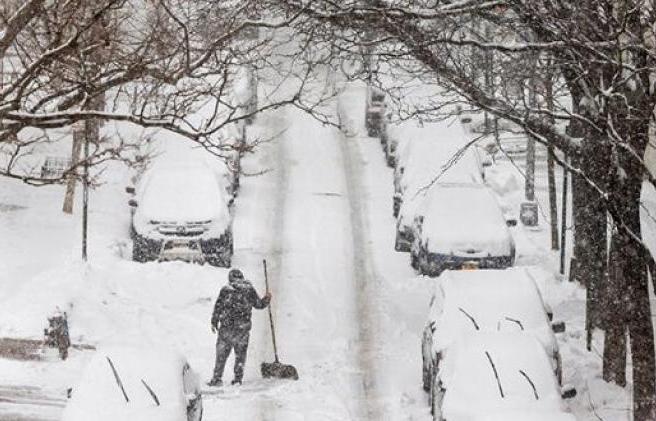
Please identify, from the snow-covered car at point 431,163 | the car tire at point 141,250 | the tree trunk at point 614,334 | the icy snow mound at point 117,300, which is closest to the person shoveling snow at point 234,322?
the icy snow mound at point 117,300

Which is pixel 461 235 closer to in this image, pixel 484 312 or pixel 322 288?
pixel 322 288

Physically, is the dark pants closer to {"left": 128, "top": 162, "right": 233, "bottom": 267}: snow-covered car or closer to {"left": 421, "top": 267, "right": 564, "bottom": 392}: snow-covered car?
{"left": 421, "top": 267, "right": 564, "bottom": 392}: snow-covered car

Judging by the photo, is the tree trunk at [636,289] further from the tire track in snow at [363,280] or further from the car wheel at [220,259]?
the car wheel at [220,259]

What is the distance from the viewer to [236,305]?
1625 centimetres

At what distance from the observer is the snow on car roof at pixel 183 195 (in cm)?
2141

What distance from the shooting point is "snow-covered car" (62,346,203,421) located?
37.0 ft

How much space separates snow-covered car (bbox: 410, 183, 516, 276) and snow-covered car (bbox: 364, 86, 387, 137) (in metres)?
8.74

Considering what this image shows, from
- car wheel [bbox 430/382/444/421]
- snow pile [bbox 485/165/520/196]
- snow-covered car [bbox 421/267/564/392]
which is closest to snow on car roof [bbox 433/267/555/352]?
snow-covered car [bbox 421/267/564/392]

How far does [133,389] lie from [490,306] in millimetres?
5235

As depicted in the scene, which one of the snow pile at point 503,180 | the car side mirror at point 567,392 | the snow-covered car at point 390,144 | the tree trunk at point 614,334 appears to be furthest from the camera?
the snow-covered car at point 390,144

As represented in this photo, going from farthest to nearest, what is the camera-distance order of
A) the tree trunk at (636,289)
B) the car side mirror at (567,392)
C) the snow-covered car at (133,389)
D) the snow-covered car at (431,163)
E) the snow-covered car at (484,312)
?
the snow-covered car at (431,163), the snow-covered car at (484,312), the tree trunk at (636,289), the car side mirror at (567,392), the snow-covered car at (133,389)

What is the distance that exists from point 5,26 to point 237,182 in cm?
1550

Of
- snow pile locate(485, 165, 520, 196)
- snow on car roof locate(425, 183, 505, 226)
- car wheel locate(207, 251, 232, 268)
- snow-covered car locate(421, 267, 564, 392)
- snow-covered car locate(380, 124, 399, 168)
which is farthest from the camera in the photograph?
snow-covered car locate(380, 124, 399, 168)

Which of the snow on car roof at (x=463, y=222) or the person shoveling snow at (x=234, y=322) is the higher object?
the snow on car roof at (x=463, y=222)
